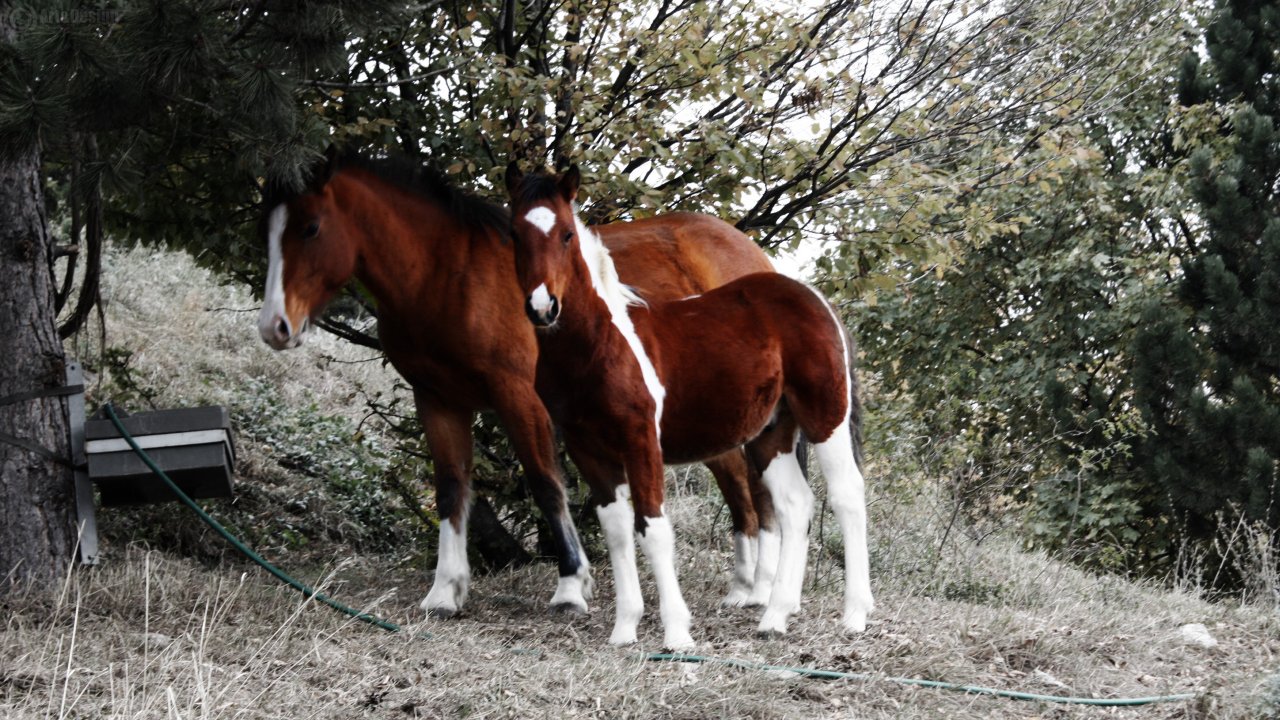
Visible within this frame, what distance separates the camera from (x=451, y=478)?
6012 millimetres

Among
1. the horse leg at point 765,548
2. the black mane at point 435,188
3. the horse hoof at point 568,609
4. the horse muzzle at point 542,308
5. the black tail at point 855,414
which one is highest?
the black mane at point 435,188

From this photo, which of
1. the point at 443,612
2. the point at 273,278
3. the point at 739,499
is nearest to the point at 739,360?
the point at 739,499

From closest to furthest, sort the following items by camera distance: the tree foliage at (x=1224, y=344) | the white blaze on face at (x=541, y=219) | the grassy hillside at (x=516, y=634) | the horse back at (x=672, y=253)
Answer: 1. the grassy hillside at (x=516, y=634)
2. the white blaze on face at (x=541, y=219)
3. the horse back at (x=672, y=253)
4. the tree foliage at (x=1224, y=344)

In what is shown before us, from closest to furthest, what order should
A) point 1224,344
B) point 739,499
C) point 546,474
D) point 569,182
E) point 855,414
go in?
point 569,182, point 855,414, point 546,474, point 739,499, point 1224,344

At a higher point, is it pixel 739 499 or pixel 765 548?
pixel 739 499

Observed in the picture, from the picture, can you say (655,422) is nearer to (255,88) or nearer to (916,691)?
(916,691)

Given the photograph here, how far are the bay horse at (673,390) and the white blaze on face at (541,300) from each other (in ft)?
0.05

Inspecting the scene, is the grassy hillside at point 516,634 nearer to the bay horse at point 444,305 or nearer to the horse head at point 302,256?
the bay horse at point 444,305

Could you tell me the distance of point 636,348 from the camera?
5090mm

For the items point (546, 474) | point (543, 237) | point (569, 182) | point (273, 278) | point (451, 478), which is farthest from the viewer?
point (451, 478)

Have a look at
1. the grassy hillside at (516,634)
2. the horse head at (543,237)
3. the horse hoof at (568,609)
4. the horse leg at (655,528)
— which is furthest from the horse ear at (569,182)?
the horse hoof at (568,609)

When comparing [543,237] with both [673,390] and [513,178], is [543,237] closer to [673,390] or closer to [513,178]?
[513,178]

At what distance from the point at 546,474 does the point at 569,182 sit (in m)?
1.50

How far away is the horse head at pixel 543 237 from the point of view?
459cm
